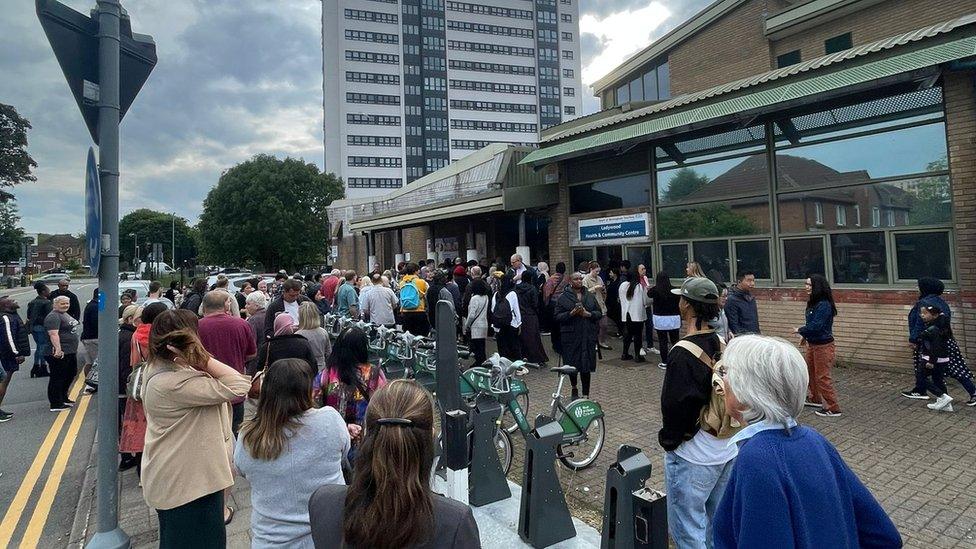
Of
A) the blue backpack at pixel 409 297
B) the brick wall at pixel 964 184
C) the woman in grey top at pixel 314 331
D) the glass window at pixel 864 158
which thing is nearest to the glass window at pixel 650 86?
the glass window at pixel 864 158

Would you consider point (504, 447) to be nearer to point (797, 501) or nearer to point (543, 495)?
point (543, 495)

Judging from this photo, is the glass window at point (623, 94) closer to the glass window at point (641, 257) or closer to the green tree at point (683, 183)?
the green tree at point (683, 183)

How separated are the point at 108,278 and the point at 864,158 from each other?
417 inches

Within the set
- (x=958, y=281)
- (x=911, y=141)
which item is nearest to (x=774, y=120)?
(x=911, y=141)

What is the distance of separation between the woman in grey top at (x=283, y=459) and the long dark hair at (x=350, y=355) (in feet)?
4.46

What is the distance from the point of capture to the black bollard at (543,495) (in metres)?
3.31

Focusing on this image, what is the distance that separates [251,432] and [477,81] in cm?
8566

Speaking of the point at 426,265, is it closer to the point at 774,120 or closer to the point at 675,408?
the point at 774,120

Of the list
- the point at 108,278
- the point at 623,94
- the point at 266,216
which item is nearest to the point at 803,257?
the point at 108,278

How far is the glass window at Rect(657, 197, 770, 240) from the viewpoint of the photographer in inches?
392

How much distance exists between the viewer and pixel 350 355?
3.77 m

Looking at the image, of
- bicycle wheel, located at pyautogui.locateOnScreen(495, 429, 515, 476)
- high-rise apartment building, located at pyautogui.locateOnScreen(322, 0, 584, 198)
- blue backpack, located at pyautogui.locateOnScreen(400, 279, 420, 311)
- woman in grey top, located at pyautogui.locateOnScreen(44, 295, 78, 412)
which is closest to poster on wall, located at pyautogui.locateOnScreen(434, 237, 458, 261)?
blue backpack, located at pyautogui.locateOnScreen(400, 279, 420, 311)

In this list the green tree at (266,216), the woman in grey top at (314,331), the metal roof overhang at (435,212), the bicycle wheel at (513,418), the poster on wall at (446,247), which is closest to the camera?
the woman in grey top at (314,331)

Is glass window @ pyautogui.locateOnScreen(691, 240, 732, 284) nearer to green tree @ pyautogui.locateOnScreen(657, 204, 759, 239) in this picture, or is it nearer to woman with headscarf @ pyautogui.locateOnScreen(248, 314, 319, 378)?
green tree @ pyautogui.locateOnScreen(657, 204, 759, 239)
